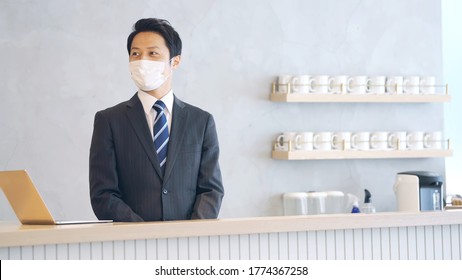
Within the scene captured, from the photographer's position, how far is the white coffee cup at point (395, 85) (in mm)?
4910

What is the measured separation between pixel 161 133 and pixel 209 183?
0.24 metres

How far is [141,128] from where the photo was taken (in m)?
3.03

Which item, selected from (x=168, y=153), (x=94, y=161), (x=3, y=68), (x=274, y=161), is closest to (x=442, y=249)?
(x=168, y=153)

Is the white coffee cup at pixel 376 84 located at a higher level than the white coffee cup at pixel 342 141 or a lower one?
higher

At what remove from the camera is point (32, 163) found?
13.9ft

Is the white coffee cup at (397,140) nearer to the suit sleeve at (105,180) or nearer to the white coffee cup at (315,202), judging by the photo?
the white coffee cup at (315,202)

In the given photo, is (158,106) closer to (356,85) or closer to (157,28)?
(157,28)

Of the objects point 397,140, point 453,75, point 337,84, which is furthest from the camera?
point 453,75

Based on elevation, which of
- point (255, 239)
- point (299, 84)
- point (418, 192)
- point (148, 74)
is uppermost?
point (299, 84)

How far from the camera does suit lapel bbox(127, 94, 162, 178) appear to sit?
2990 mm

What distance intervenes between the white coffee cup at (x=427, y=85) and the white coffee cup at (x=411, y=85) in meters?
0.05

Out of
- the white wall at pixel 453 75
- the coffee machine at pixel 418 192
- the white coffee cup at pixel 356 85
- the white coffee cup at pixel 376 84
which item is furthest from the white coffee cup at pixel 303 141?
the white wall at pixel 453 75

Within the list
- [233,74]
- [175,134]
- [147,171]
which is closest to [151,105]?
[175,134]
